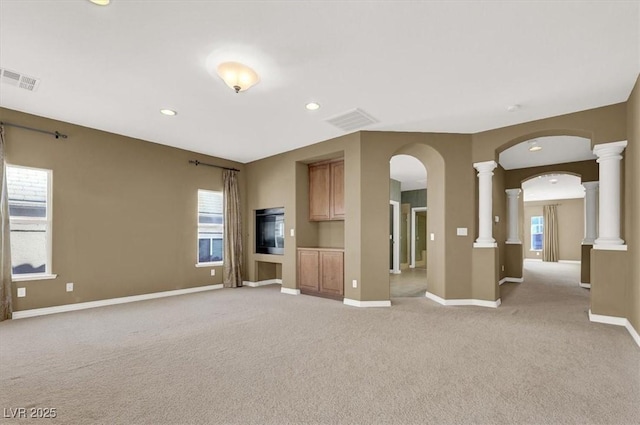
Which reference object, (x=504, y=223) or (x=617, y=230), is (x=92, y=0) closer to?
(x=617, y=230)

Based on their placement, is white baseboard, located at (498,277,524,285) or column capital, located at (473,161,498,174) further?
white baseboard, located at (498,277,524,285)

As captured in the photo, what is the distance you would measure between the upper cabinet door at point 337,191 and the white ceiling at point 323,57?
4.96ft

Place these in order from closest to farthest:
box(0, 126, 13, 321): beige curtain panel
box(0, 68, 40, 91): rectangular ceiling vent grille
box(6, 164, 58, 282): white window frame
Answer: box(0, 68, 40, 91): rectangular ceiling vent grille → box(0, 126, 13, 321): beige curtain panel → box(6, 164, 58, 282): white window frame

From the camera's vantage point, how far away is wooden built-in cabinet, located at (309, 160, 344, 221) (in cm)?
559

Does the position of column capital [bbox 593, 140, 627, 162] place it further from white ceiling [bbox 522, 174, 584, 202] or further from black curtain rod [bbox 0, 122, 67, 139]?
black curtain rod [bbox 0, 122, 67, 139]

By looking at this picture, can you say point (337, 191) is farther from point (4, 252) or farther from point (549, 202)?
point (549, 202)

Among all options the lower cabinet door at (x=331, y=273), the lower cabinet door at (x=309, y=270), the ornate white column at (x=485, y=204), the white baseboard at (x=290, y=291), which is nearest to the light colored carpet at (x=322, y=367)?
the lower cabinet door at (x=331, y=273)

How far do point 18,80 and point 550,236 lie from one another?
16.1 meters

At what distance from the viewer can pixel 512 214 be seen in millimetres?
7594

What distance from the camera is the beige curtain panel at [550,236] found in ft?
41.5

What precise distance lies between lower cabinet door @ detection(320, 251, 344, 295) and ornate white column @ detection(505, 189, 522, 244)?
15.9 feet

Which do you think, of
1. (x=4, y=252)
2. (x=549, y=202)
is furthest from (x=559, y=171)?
(x=4, y=252)

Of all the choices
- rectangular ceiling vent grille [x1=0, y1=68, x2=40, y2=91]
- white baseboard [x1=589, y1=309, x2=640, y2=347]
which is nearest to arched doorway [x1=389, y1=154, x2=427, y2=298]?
white baseboard [x1=589, y1=309, x2=640, y2=347]

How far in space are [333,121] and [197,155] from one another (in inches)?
125
